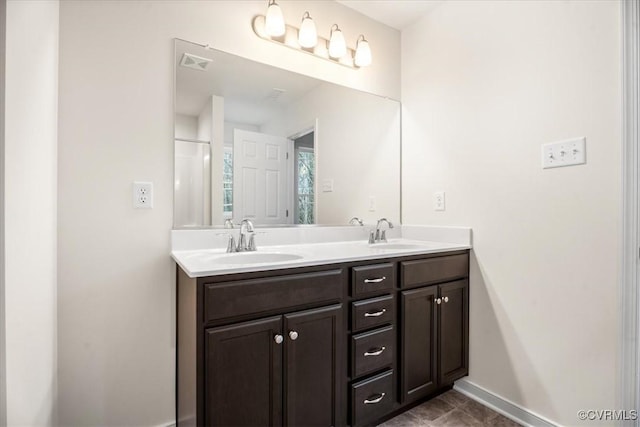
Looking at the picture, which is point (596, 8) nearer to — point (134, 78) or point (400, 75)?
point (400, 75)

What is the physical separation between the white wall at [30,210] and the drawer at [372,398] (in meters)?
1.15

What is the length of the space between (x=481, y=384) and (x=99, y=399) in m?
1.93

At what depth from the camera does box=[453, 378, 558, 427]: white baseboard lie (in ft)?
5.02

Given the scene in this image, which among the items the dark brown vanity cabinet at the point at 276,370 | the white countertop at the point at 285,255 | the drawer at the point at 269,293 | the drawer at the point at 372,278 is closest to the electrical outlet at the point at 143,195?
the white countertop at the point at 285,255

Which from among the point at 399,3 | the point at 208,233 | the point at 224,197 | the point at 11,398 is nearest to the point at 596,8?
the point at 399,3

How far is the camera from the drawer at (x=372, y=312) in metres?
1.39

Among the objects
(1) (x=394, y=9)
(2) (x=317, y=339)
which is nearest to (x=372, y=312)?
(2) (x=317, y=339)

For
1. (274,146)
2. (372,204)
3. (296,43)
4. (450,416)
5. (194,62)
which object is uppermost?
(296,43)

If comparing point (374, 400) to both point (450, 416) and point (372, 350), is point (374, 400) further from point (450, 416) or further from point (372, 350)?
point (450, 416)

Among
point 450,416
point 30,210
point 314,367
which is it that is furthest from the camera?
point 450,416

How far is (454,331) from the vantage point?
5.86 ft

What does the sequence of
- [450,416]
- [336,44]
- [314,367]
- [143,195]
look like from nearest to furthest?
[314,367], [143,195], [450,416], [336,44]

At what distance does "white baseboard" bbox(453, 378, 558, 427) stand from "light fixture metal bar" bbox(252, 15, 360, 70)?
213 centimetres

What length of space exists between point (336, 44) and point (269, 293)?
5.19ft
